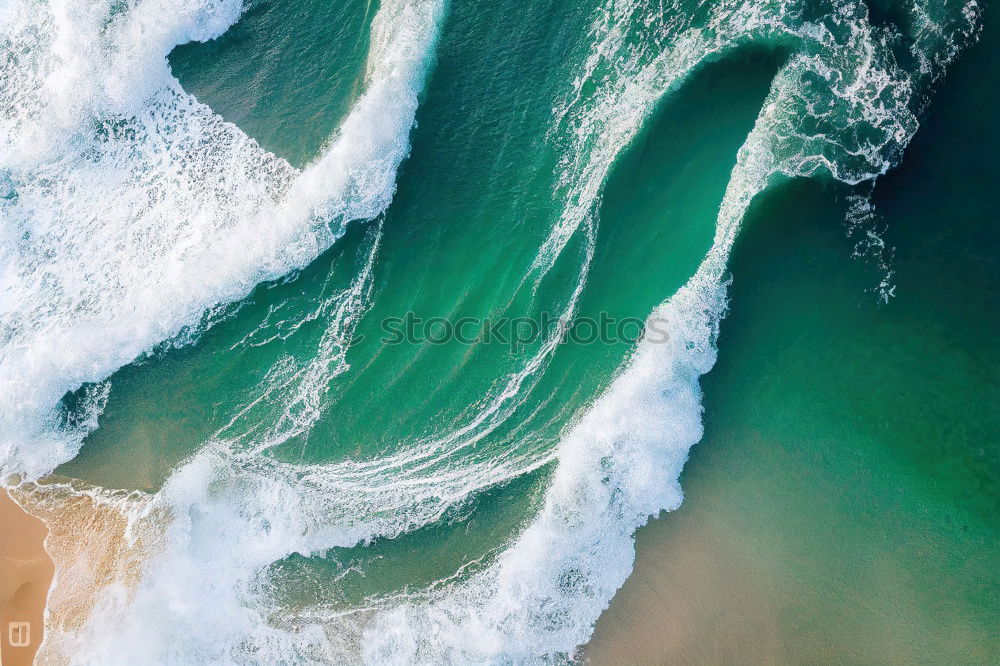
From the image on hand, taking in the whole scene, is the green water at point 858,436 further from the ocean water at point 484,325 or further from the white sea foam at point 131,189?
the white sea foam at point 131,189

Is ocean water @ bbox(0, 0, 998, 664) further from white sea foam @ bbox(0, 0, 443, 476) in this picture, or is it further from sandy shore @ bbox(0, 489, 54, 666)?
sandy shore @ bbox(0, 489, 54, 666)

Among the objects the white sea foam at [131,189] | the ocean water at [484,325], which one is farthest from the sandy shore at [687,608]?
the white sea foam at [131,189]

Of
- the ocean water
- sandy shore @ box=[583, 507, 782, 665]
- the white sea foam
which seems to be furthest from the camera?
the white sea foam

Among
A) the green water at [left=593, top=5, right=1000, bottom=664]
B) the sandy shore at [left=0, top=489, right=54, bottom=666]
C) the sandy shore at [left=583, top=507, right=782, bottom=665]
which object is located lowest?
the sandy shore at [left=0, top=489, right=54, bottom=666]

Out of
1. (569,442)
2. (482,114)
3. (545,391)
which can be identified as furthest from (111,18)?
(569,442)

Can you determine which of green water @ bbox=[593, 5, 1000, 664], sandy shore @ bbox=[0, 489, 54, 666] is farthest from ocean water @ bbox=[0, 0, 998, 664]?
sandy shore @ bbox=[0, 489, 54, 666]

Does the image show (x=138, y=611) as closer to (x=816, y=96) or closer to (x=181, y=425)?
(x=181, y=425)
